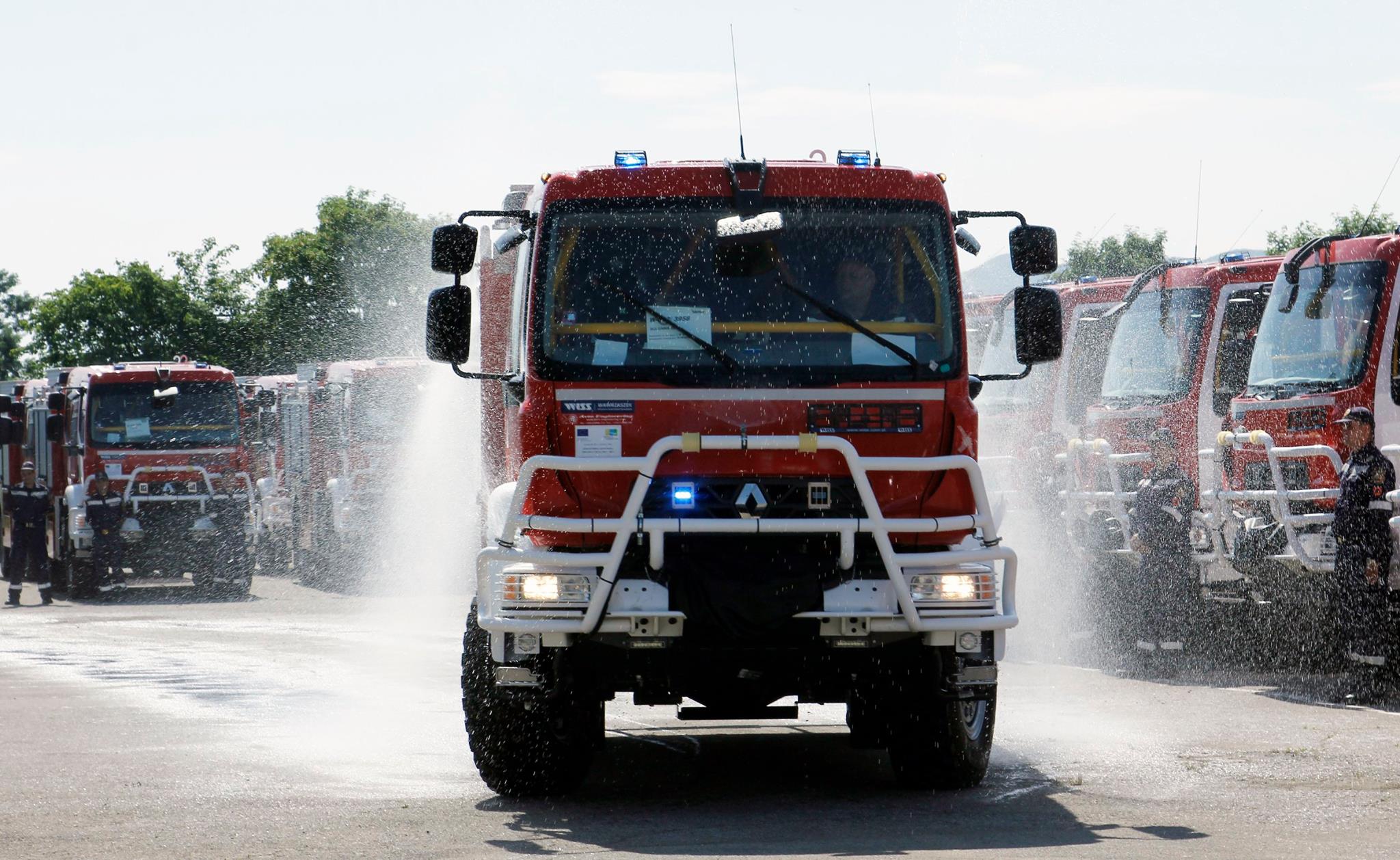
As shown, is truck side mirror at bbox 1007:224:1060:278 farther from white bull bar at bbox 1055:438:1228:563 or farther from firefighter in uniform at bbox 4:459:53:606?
firefighter in uniform at bbox 4:459:53:606

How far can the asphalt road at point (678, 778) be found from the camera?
7625 millimetres

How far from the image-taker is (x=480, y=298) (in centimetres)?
1323

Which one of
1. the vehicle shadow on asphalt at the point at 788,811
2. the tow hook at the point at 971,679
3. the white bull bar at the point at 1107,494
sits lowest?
the vehicle shadow on asphalt at the point at 788,811

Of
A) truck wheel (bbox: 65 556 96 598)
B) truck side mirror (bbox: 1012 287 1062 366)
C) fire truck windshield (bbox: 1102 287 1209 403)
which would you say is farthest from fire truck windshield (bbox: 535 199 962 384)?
truck wheel (bbox: 65 556 96 598)

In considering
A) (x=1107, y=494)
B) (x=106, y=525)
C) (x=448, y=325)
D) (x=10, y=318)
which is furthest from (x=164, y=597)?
(x=10, y=318)

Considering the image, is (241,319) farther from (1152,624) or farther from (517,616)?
(517,616)

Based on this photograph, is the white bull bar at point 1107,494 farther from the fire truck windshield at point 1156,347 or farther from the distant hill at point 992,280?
the distant hill at point 992,280

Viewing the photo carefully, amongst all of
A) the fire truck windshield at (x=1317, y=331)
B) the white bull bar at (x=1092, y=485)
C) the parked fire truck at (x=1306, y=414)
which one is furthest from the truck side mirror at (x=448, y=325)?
the white bull bar at (x=1092, y=485)

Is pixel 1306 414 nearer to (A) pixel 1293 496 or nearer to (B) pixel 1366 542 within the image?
(A) pixel 1293 496

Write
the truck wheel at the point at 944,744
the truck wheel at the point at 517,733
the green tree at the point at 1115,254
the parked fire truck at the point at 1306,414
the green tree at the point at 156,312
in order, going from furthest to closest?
the green tree at the point at 156,312 → the green tree at the point at 1115,254 → the parked fire truck at the point at 1306,414 → the truck wheel at the point at 944,744 → the truck wheel at the point at 517,733

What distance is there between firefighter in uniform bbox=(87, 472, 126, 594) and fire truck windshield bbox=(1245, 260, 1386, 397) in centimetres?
1594

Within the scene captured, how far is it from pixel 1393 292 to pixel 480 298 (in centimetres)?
602

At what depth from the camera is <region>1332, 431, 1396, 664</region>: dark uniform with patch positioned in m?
12.4

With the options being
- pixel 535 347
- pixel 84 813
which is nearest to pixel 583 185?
pixel 535 347
